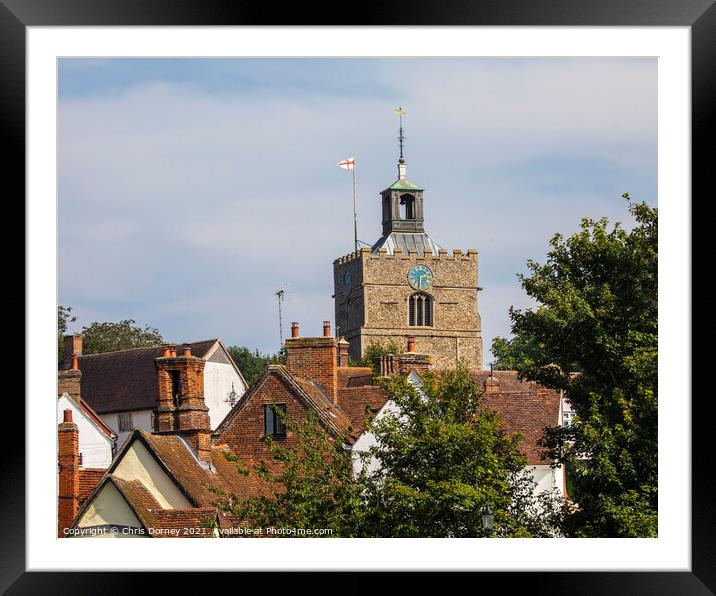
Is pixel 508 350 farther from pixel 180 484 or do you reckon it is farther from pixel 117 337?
pixel 180 484

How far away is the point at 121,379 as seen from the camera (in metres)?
50.9

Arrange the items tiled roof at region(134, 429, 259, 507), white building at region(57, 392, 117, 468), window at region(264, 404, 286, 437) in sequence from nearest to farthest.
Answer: tiled roof at region(134, 429, 259, 507) < window at region(264, 404, 286, 437) < white building at region(57, 392, 117, 468)

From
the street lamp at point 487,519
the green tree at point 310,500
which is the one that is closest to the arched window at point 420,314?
the green tree at point 310,500

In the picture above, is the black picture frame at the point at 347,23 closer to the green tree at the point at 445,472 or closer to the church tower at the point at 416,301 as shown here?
the green tree at the point at 445,472

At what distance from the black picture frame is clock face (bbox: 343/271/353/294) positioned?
3253 inches

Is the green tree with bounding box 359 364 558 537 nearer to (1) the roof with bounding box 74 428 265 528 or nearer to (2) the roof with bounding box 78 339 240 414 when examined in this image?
(1) the roof with bounding box 74 428 265 528

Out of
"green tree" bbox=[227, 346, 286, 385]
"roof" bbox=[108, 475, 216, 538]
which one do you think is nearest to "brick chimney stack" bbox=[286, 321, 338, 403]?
"roof" bbox=[108, 475, 216, 538]

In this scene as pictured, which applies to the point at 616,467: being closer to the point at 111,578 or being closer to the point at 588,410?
Answer: the point at 588,410

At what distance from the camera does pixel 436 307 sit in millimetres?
88438

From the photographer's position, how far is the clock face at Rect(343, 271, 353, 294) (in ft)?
298

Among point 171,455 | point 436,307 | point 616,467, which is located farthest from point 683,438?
point 436,307

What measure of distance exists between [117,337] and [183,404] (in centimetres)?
3623

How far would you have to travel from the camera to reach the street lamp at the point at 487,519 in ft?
55.3
